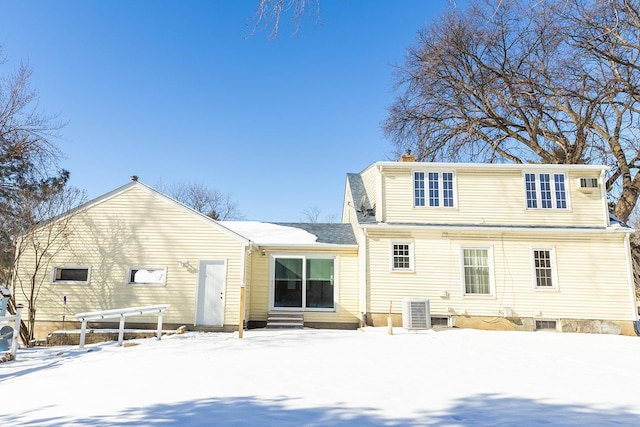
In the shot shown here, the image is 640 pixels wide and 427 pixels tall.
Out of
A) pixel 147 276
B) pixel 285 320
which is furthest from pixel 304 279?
pixel 147 276

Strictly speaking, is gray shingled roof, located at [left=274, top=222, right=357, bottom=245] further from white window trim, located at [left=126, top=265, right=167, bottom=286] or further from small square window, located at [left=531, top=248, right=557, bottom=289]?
small square window, located at [left=531, top=248, right=557, bottom=289]

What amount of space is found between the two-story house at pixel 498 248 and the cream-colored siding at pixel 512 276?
0.10 ft

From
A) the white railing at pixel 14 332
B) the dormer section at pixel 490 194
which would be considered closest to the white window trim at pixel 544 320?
the dormer section at pixel 490 194

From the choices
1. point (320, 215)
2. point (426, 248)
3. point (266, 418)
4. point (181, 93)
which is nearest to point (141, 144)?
point (181, 93)

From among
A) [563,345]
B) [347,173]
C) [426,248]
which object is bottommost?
[563,345]

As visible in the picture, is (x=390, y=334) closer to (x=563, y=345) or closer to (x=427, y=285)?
(x=427, y=285)

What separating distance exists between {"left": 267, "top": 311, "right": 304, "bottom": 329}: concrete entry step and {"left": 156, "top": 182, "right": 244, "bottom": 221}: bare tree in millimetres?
23145

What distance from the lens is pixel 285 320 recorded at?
12.2 m

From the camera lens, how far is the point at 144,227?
11828mm

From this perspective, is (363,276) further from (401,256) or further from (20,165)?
(20,165)

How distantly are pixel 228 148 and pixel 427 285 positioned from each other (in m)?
11.8

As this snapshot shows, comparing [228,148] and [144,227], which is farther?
[228,148]

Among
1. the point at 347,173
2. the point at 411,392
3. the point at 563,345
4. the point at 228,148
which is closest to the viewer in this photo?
the point at 411,392

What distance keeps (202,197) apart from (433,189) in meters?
26.7
